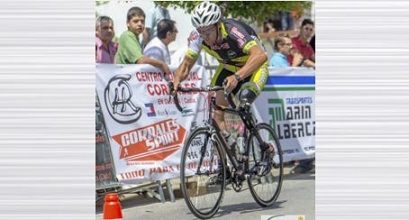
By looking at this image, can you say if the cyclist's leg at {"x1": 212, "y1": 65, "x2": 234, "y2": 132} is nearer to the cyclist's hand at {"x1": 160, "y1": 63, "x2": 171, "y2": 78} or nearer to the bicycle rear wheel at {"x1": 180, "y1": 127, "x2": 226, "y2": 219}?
the bicycle rear wheel at {"x1": 180, "y1": 127, "x2": 226, "y2": 219}

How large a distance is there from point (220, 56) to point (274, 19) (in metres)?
7.40

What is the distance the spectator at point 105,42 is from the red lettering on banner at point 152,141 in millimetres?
625

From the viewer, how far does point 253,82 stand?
8508 millimetres

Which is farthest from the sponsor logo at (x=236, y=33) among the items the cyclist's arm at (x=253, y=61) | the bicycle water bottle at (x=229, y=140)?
the bicycle water bottle at (x=229, y=140)

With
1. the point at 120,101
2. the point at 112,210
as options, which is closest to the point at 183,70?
the point at 120,101

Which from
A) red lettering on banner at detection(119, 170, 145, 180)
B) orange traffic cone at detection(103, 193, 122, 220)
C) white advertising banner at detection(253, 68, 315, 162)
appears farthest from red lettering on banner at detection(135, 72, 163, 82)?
orange traffic cone at detection(103, 193, 122, 220)

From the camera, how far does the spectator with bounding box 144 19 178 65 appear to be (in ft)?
30.7

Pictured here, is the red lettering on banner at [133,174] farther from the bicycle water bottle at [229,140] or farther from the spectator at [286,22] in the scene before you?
the spectator at [286,22]

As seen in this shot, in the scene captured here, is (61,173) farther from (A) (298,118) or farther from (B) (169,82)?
(A) (298,118)

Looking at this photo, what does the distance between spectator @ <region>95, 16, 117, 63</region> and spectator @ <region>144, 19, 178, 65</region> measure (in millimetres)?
378

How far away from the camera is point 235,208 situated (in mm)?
8289

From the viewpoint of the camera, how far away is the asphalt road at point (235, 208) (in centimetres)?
809

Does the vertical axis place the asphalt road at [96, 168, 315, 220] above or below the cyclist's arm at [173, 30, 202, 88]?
below

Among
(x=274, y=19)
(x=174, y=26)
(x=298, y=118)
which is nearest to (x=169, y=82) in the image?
(x=174, y=26)
